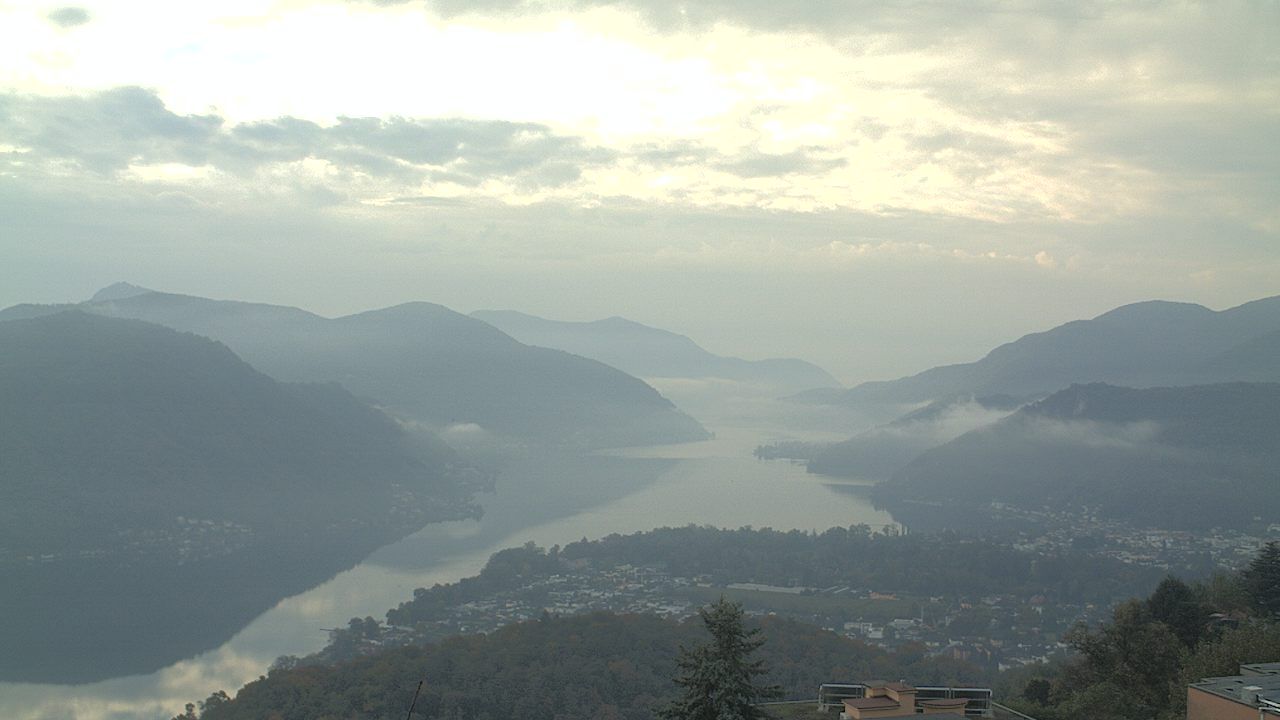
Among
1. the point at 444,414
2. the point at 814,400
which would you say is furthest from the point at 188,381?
the point at 814,400

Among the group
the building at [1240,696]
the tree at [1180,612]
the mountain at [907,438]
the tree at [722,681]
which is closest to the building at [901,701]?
the building at [1240,696]

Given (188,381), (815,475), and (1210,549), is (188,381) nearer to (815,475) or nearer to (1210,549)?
(815,475)

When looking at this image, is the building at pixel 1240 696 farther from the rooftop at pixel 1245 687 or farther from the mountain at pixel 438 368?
the mountain at pixel 438 368

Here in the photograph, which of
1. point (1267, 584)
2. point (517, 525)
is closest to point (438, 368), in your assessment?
point (517, 525)

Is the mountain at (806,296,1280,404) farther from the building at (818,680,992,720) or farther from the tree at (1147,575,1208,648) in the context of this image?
the building at (818,680,992,720)

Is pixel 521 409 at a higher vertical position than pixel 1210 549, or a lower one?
higher
